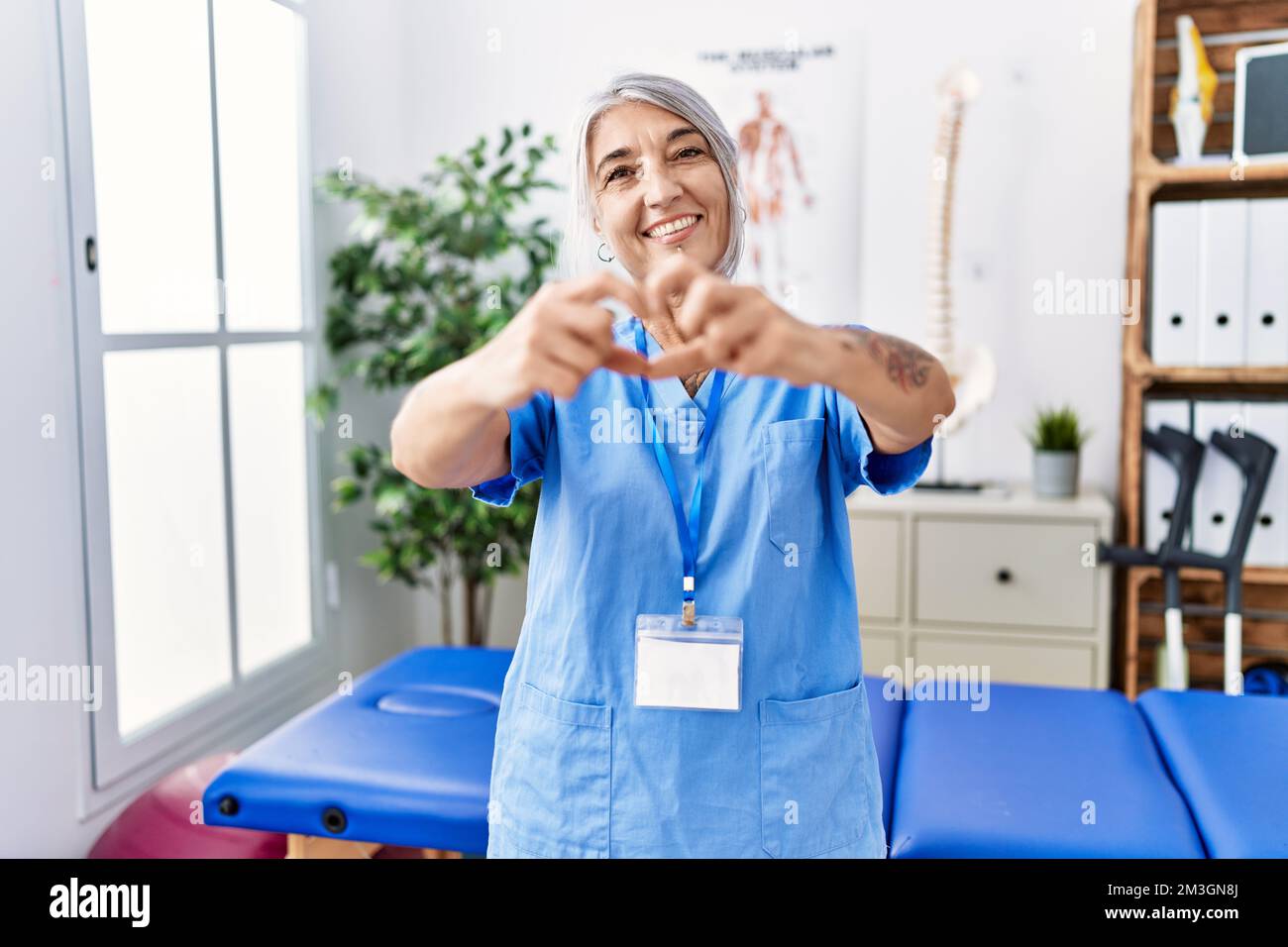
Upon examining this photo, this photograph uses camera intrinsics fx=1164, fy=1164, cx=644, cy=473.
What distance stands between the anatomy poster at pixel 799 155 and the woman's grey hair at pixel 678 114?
1968 millimetres

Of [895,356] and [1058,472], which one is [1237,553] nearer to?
[1058,472]

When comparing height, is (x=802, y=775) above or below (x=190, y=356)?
below

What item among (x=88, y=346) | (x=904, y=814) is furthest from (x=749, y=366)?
(x=88, y=346)

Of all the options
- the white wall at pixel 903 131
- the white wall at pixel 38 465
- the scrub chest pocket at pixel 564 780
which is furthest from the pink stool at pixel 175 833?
the scrub chest pocket at pixel 564 780

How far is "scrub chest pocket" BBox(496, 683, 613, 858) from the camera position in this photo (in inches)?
42.9

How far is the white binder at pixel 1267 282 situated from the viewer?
2551 millimetres

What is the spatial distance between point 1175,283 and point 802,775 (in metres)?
2.01

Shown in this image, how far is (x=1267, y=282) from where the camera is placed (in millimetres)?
2572

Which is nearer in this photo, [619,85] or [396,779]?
[619,85]

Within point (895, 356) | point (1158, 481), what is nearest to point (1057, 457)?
point (1158, 481)

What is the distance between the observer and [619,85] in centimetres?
111

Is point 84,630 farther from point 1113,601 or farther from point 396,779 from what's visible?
point 1113,601
